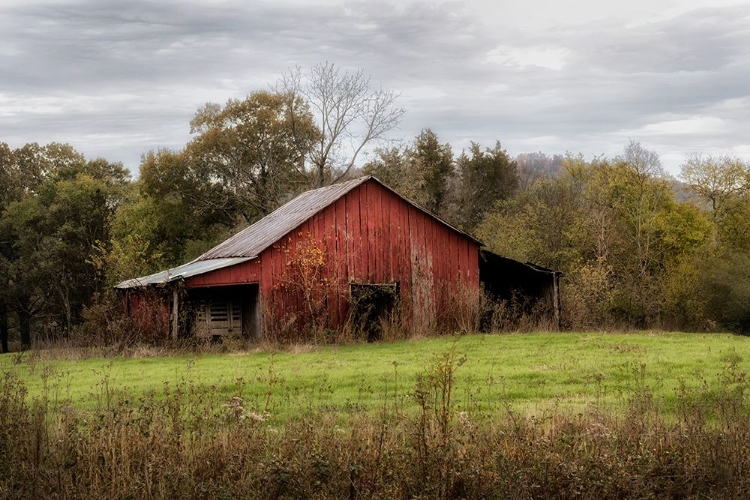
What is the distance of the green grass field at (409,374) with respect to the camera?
11.6 metres

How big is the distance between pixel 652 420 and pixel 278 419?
4.65 meters

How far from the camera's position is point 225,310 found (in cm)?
2714

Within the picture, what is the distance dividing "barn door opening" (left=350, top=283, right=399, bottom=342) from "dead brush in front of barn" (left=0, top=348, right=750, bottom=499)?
54.3ft

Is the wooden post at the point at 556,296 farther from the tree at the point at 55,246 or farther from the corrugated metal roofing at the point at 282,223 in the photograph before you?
the tree at the point at 55,246

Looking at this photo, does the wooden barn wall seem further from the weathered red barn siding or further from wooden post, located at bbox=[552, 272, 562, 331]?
wooden post, located at bbox=[552, 272, 562, 331]

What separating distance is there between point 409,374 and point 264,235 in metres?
14.2

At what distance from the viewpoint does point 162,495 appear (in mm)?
7371

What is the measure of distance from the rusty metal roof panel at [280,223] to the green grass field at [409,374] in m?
4.97

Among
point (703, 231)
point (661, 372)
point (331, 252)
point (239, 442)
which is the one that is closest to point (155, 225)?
point (331, 252)

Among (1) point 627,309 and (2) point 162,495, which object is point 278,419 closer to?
(2) point 162,495

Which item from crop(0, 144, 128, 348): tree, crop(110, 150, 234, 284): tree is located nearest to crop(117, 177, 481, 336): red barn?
crop(110, 150, 234, 284): tree

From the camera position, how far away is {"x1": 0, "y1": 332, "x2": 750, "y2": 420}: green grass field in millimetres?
11586

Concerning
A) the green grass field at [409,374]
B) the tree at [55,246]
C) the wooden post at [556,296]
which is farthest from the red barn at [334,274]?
the tree at [55,246]

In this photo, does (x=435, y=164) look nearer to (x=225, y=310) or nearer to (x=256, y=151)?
(x=256, y=151)
